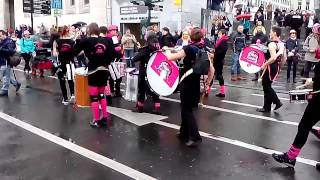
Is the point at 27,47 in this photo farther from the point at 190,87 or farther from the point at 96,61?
the point at 190,87

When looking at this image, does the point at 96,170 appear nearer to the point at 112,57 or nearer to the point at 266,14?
the point at 112,57

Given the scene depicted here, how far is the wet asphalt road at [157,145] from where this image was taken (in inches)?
210

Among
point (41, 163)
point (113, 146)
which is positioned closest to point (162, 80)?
point (113, 146)

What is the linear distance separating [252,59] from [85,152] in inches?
219

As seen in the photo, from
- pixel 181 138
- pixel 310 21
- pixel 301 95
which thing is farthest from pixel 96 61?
pixel 310 21

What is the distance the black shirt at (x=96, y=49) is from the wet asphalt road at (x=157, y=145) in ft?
3.93

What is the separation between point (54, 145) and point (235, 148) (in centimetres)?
280

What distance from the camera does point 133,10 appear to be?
26656mm

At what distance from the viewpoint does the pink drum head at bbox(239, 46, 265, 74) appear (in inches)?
392

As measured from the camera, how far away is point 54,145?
21.2ft

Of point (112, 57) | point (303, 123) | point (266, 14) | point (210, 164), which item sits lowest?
point (210, 164)

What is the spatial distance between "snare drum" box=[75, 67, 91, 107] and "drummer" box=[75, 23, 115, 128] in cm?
27

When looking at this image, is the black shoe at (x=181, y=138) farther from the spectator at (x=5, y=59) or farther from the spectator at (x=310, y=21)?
the spectator at (x=310, y=21)

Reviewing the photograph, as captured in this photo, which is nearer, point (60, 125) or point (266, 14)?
point (60, 125)
